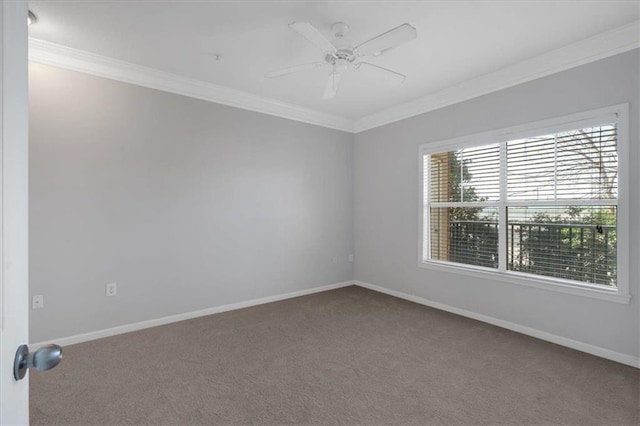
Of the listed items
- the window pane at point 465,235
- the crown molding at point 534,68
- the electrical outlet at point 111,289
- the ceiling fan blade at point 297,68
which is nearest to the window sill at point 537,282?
the window pane at point 465,235

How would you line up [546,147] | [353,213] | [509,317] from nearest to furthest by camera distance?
[546,147]
[509,317]
[353,213]

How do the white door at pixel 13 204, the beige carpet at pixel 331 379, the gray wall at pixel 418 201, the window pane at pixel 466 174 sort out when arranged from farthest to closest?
the window pane at pixel 466 174 → the gray wall at pixel 418 201 → the beige carpet at pixel 331 379 → the white door at pixel 13 204

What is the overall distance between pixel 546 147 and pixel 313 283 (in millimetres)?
3301

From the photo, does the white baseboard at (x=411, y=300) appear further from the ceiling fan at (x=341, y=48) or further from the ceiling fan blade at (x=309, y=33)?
the ceiling fan blade at (x=309, y=33)

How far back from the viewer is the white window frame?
2.55 m

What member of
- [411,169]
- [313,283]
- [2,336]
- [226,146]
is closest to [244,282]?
[313,283]

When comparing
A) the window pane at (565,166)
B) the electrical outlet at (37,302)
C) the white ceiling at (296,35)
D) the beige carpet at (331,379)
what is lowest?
the beige carpet at (331,379)

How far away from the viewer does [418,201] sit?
416 cm

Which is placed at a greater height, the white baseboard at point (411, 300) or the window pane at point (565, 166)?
the window pane at point (565, 166)

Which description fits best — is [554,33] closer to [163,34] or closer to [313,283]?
[163,34]

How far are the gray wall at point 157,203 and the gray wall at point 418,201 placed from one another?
32.0 inches

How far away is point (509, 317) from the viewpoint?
10.7 ft

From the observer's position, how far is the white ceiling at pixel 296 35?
7.50 feet

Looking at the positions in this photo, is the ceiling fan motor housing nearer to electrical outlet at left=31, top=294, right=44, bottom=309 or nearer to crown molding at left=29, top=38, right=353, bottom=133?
crown molding at left=29, top=38, right=353, bottom=133
